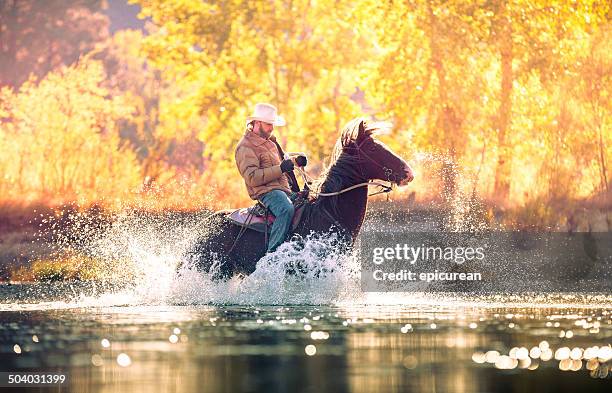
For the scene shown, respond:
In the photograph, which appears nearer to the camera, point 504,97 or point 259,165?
point 259,165

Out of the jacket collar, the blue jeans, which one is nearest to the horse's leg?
the blue jeans

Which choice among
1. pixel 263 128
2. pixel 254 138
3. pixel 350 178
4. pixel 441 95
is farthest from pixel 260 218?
pixel 441 95

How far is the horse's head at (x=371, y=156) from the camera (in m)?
18.3

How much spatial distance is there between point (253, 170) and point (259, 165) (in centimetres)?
18

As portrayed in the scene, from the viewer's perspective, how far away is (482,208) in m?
30.7

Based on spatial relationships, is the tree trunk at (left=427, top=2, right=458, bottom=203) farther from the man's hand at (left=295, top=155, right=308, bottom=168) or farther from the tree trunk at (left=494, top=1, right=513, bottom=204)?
the man's hand at (left=295, top=155, right=308, bottom=168)

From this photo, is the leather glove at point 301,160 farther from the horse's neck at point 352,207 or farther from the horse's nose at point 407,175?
the horse's nose at point 407,175

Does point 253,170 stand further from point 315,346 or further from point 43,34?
point 43,34

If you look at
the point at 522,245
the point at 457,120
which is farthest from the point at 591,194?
the point at 457,120

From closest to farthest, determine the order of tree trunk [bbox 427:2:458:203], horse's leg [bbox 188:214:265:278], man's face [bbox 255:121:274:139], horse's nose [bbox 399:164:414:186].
A: horse's nose [bbox 399:164:414:186] → horse's leg [bbox 188:214:265:278] → man's face [bbox 255:121:274:139] → tree trunk [bbox 427:2:458:203]

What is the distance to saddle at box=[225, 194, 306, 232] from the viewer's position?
1867 centimetres

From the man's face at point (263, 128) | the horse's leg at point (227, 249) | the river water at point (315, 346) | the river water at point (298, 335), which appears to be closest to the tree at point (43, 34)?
the river water at point (298, 335)

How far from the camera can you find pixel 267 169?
18594mm

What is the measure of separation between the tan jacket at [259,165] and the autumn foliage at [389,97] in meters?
11.9
